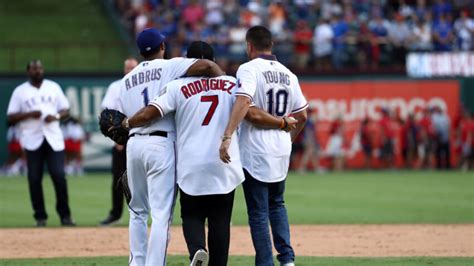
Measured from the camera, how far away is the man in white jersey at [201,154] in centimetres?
934

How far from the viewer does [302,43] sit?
33.2m

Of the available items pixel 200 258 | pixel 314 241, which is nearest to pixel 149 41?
pixel 200 258

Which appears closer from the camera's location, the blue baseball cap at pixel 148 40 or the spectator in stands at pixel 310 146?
the blue baseball cap at pixel 148 40

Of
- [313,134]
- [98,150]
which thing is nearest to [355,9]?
[313,134]

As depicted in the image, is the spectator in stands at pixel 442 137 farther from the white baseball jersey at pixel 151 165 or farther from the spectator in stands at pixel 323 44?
the white baseball jersey at pixel 151 165

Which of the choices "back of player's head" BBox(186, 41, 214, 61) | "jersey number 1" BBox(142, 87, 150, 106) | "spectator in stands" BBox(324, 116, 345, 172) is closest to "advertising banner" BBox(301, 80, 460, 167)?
"spectator in stands" BBox(324, 116, 345, 172)

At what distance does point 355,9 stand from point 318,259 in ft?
83.6

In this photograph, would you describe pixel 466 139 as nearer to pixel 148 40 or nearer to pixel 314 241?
pixel 314 241

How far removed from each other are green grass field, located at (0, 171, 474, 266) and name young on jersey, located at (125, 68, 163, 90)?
2702 mm

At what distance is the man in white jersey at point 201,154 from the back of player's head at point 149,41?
0.61 m

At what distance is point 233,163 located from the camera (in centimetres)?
948

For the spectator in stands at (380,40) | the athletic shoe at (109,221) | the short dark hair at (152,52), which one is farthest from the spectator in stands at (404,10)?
the short dark hair at (152,52)

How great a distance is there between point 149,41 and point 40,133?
6.61 metres

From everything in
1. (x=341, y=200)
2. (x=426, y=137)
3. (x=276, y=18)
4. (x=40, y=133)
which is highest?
(x=276, y=18)
